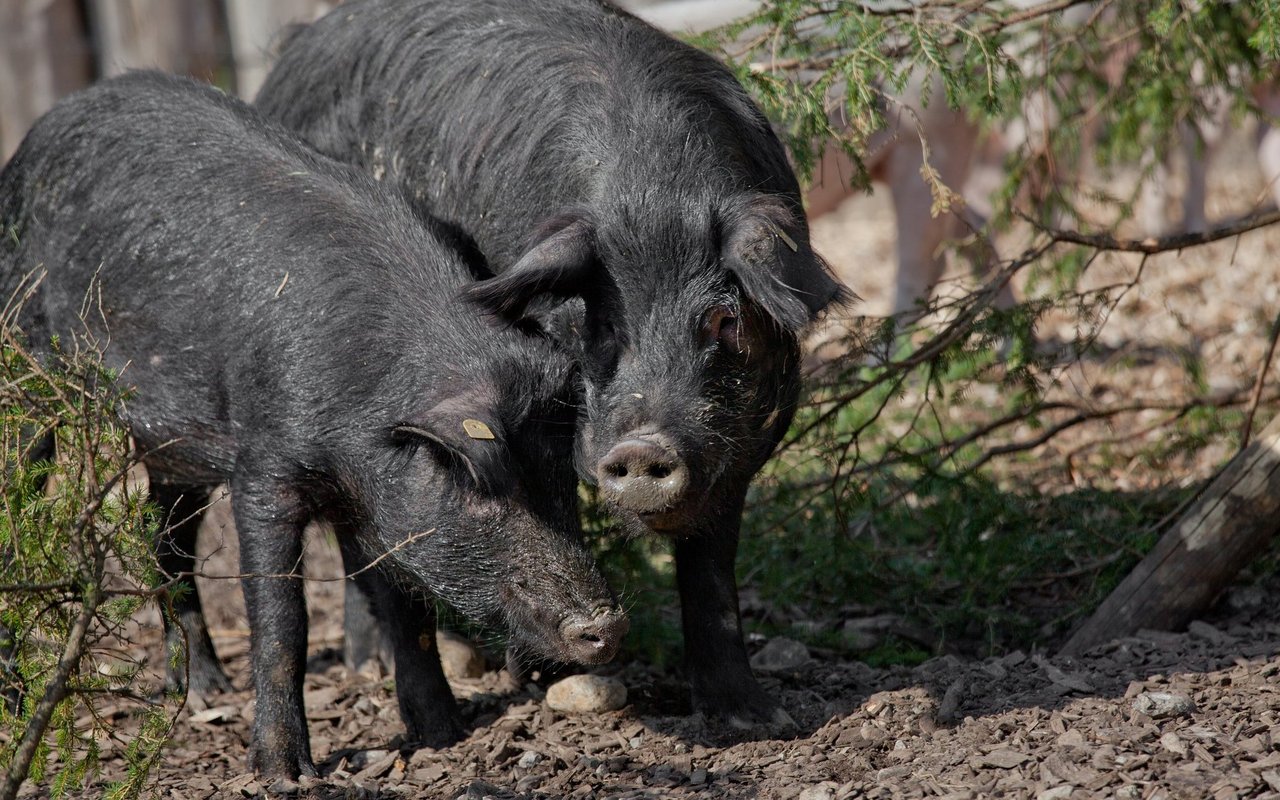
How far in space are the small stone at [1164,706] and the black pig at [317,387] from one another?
4.82 feet

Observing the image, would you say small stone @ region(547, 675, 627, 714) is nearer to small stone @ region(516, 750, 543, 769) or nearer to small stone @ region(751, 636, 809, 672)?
small stone @ region(516, 750, 543, 769)

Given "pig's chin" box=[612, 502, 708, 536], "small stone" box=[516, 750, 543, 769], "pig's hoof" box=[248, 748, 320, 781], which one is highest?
"pig's chin" box=[612, 502, 708, 536]

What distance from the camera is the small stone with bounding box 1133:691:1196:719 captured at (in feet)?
13.5

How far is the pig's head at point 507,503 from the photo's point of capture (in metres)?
4.23

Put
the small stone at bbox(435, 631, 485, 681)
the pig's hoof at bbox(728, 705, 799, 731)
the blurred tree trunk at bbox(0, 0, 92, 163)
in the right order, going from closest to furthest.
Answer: the pig's hoof at bbox(728, 705, 799, 731)
the small stone at bbox(435, 631, 485, 681)
the blurred tree trunk at bbox(0, 0, 92, 163)

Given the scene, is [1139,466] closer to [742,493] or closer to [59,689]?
[742,493]

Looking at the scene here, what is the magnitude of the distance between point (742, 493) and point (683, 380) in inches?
26.0

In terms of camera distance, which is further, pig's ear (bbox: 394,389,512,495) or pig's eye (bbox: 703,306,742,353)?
pig's eye (bbox: 703,306,742,353)

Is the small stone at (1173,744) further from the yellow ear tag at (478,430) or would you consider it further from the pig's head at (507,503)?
the yellow ear tag at (478,430)

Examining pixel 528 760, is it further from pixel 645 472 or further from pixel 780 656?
pixel 780 656

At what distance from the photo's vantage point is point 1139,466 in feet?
20.3

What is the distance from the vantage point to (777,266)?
427cm

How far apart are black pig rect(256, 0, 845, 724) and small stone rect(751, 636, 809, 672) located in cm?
51

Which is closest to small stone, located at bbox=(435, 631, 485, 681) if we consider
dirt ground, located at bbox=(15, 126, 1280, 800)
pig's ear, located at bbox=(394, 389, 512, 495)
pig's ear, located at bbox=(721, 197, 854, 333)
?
dirt ground, located at bbox=(15, 126, 1280, 800)
